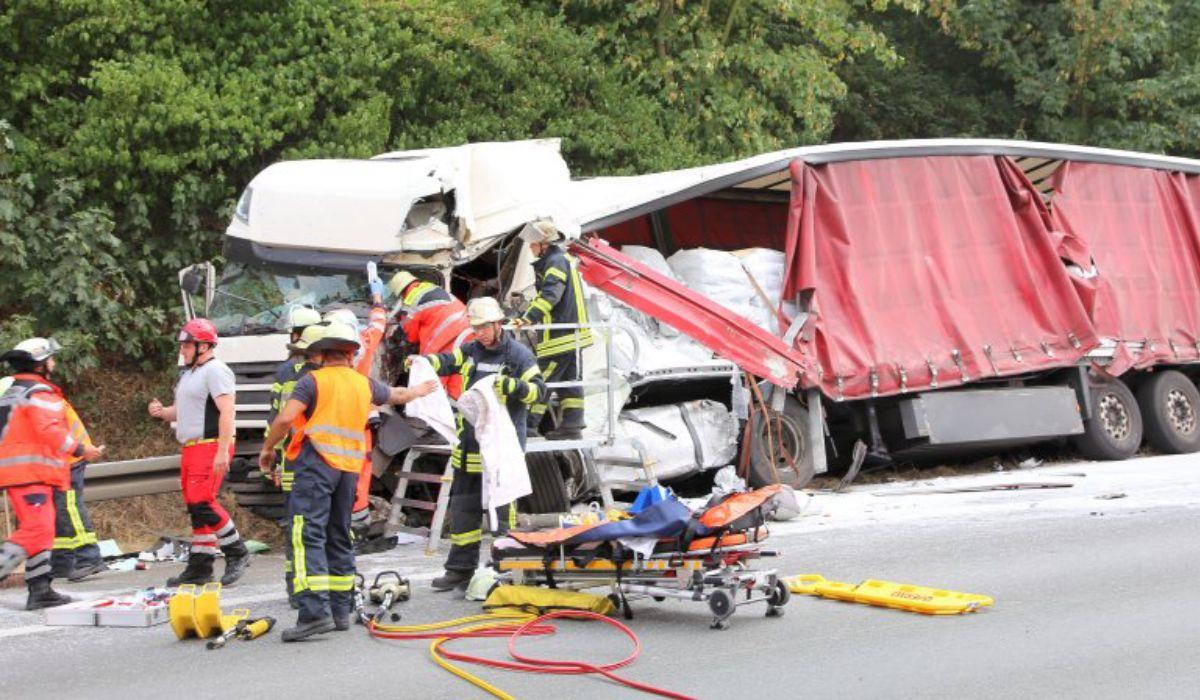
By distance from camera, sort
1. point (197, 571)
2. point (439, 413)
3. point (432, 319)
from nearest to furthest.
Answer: point (197, 571)
point (439, 413)
point (432, 319)

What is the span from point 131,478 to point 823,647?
6751 mm

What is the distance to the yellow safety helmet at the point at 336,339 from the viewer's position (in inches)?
299

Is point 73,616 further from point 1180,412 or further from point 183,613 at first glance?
point 1180,412

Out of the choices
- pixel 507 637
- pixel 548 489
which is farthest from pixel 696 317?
pixel 507 637

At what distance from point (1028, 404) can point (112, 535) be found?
27.3 feet

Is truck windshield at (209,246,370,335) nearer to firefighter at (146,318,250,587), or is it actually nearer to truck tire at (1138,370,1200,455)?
firefighter at (146,318,250,587)

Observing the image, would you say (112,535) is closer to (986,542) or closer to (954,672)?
(986,542)

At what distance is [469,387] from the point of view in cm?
919

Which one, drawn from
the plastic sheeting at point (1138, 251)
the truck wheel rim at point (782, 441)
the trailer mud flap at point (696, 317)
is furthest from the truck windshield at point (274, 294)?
the plastic sheeting at point (1138, 251)

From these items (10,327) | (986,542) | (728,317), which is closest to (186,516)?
(10,327)

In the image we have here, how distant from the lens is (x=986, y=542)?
9836 mm

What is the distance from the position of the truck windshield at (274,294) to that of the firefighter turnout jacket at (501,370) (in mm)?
2279

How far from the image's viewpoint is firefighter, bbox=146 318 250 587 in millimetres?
9250

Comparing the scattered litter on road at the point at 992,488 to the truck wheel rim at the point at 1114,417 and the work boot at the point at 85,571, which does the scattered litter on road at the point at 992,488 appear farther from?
the work boot at the point at 85,571
